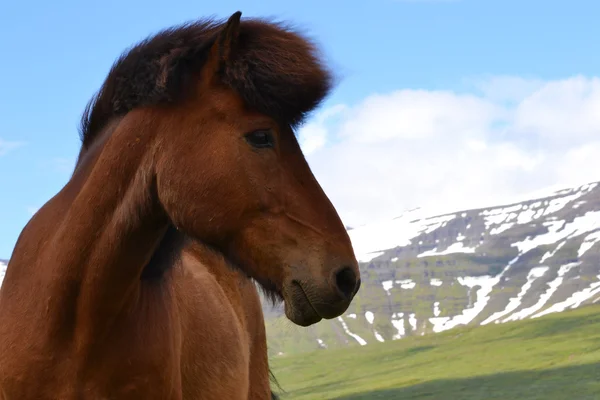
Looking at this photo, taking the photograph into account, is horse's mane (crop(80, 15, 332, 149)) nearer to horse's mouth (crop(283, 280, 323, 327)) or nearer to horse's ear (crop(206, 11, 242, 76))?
horse's ear (crop(206, 11, 242, 76))

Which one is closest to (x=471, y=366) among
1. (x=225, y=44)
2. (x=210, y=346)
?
(x=210, y=346)

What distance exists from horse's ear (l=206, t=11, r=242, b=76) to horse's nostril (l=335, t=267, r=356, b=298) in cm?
149

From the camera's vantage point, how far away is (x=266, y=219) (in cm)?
464

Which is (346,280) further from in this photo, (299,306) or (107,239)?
(107,239)

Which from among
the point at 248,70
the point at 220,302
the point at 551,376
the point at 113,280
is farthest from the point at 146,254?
the point at 551,376

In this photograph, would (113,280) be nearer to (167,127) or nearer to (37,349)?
(37,349)

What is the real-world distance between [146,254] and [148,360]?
26.5 inches

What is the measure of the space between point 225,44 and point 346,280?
1618 mm

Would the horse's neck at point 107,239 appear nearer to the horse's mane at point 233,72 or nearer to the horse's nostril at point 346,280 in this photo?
the horse's mane at point 233,72

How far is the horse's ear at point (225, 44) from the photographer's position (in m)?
4.73

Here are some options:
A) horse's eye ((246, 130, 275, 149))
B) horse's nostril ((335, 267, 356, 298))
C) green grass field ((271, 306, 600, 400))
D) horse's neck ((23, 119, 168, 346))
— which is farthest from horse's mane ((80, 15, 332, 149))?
green grass field ((271, 306, 600, 400))

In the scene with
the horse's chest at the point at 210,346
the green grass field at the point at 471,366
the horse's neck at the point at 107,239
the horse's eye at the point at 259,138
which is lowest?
the green grass field at the point at 471,366

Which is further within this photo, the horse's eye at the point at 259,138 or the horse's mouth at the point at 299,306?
the horse's eye at the point at 259,138

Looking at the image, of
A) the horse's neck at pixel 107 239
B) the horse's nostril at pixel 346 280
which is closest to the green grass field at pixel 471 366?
the horse's nostril at pixel 346 280
